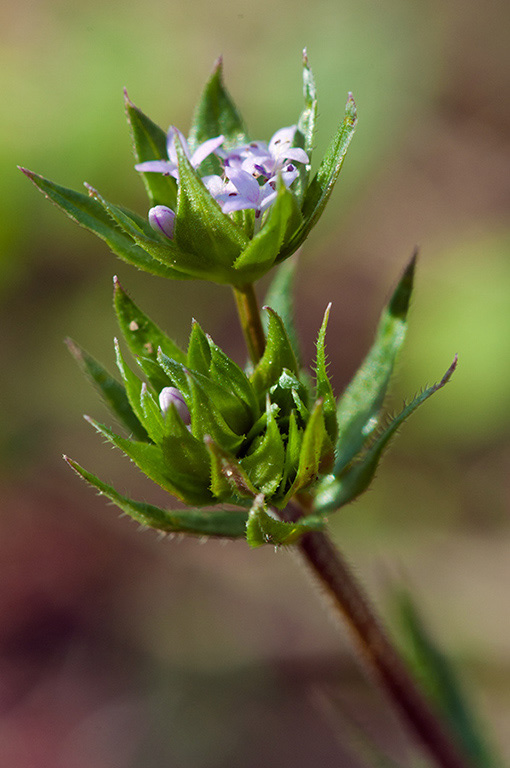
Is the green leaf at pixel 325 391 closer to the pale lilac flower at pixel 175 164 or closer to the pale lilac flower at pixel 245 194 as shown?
the pale lilac flower at pixel 245 194

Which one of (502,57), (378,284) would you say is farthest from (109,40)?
(502,57)

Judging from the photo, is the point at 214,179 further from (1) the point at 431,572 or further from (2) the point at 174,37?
(2) the point at 174,37

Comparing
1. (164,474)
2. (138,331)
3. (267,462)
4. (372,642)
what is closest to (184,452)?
(164,474)

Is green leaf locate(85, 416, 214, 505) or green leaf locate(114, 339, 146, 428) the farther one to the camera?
green leaf locate(114, 339, 146, 428)

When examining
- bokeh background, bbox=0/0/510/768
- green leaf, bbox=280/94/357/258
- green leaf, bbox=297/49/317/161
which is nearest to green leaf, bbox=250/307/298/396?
green leaf, bbox=280/94/357/258

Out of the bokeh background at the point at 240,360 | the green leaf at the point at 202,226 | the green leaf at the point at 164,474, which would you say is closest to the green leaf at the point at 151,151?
the green leaf at the point at 202,226

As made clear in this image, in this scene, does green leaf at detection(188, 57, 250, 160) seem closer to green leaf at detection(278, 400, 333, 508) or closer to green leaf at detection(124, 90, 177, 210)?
green leaf at detection(124, 90, 177, 210)
